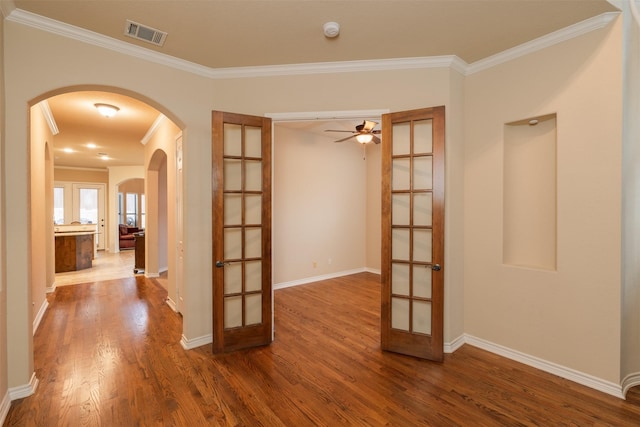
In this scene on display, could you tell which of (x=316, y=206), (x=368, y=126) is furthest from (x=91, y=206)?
(x=368, y=126)

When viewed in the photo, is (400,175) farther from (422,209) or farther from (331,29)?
(331,29)

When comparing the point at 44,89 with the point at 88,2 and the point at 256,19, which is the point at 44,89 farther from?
the point at 256,19

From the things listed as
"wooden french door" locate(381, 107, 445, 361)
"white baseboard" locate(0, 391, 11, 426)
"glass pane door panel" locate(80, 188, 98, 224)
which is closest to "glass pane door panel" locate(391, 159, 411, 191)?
"wooden french door" locate(381, 107, 445, 361)

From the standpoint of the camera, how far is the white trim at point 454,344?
308 centimetres

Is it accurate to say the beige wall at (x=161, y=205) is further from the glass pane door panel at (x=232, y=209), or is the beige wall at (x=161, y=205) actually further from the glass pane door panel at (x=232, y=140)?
the glass pane door panel at (x=232, y=209)

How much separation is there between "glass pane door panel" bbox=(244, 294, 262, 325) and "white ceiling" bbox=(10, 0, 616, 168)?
2.48 m

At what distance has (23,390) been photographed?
236cm

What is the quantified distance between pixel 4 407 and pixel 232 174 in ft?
8.03

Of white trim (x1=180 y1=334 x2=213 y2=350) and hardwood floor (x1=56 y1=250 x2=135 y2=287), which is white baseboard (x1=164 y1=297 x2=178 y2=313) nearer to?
white trim (x1=180 y1=334 x2=213 y2=350)

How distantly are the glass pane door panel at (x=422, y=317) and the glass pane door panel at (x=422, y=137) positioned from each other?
4.99 ft

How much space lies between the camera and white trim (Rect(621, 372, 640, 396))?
7.95 feet

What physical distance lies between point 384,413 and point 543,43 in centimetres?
337

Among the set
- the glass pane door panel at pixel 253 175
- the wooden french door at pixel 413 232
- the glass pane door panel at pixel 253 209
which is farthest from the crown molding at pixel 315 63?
the glass pane door panel at pixel 253 209

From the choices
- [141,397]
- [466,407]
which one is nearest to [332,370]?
[466,407]
